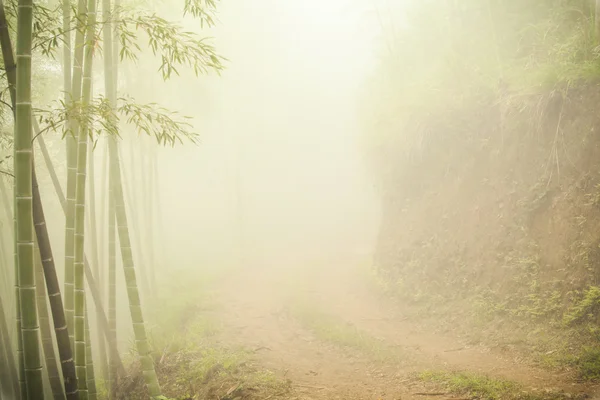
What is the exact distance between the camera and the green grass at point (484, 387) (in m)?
4.70

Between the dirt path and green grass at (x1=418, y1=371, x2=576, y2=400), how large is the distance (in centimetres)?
26

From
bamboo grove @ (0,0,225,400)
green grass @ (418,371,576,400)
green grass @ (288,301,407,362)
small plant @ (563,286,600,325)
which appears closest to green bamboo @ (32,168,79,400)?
bamboo grove @ (0,0,225,400)

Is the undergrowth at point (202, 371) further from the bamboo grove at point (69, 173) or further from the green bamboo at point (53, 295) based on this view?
the green bamboo at point (53, 295)

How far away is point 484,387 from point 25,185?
5.54 metres

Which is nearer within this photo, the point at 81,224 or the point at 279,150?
the point at 81,224

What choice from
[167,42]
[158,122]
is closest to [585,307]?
[158,122]

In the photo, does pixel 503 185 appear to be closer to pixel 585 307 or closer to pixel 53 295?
pixel 585 307

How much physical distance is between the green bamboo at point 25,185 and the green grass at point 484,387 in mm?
4857

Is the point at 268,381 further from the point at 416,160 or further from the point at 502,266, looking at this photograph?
the point at 416,160

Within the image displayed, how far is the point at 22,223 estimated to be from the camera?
136 inches

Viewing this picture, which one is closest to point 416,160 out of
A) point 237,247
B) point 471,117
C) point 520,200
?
point 471,117

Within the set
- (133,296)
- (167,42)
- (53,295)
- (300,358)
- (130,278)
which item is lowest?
(300,358)

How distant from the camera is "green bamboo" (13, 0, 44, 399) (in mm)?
→ 3344

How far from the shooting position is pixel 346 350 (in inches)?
322
